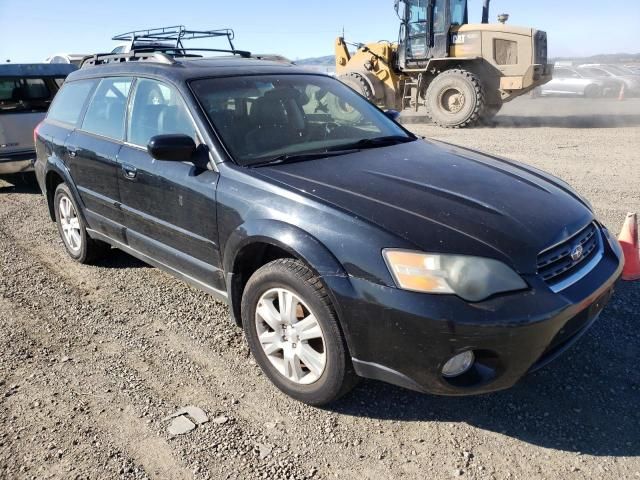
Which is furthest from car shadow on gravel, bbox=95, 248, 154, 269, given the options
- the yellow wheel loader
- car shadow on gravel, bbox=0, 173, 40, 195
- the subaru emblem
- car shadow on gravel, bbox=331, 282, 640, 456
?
the yellow wheel loader

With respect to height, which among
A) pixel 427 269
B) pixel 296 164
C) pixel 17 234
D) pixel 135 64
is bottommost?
pixel 17 234

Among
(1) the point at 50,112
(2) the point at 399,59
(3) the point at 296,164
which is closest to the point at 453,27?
(2) the point at 399,59

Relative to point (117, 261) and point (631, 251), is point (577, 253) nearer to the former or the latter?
point (631, 251)

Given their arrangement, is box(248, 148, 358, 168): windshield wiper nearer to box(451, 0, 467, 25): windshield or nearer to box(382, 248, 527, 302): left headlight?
box(382, 248, 527, 302): left headlight

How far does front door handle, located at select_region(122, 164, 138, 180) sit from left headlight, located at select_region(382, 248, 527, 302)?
205 centimetres

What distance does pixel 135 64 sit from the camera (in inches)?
156

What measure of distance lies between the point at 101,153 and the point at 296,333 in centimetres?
223

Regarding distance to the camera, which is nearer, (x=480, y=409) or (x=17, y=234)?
(x=480, y=409)

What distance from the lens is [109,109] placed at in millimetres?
4137

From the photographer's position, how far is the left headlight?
2309mm

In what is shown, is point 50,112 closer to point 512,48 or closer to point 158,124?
point 158,124

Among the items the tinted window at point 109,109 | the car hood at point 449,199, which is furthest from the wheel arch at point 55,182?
the car hood at point 449,199

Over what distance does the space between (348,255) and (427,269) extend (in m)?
0.35

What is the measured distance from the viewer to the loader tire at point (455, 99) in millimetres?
13305
